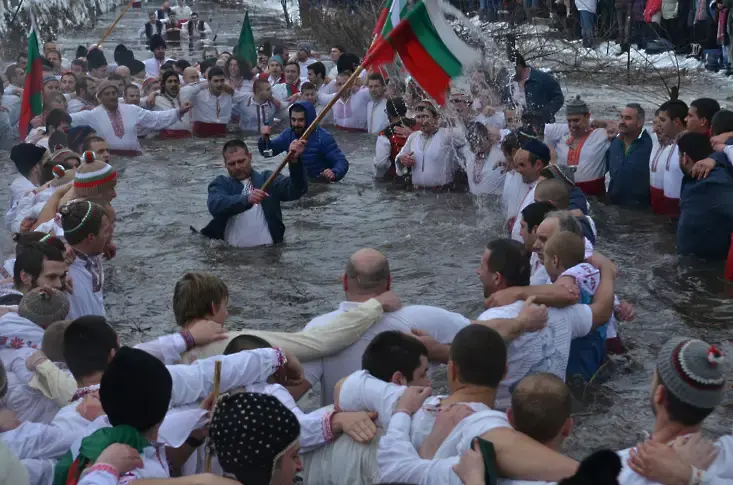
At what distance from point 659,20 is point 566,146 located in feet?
28.4

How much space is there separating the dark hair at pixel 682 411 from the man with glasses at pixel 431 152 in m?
7.87

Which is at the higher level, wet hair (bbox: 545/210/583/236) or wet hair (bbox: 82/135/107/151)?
wet hair (bbox: 545/210/583/236)

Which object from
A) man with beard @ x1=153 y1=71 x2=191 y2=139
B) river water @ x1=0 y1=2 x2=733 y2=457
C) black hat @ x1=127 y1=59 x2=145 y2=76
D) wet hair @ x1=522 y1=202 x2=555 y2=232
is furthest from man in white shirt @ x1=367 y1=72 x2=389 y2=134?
wet hair @ x1=522 y1=202 x2=555 y2=232

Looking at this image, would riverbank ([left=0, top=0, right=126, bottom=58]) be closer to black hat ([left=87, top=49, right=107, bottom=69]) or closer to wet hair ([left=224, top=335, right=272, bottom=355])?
black hat ([left=87, top=49, right=107, bottom=69])

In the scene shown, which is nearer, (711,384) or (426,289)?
(711,384)

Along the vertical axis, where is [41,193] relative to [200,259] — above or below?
above

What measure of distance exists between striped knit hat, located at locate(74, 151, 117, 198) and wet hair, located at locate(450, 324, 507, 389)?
4.44 meters

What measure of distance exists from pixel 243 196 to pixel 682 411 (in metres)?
6.03

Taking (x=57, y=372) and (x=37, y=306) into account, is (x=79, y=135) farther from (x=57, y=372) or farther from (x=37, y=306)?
(x=57, y=372)

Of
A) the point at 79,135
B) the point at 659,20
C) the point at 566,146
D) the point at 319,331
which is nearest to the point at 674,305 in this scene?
the point at 566,146

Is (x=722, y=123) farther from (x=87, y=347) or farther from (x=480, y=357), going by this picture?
(x=87, y=347)

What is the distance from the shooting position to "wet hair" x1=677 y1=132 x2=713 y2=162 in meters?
8.48

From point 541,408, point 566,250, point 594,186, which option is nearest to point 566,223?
point 566,250

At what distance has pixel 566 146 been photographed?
10898mm
